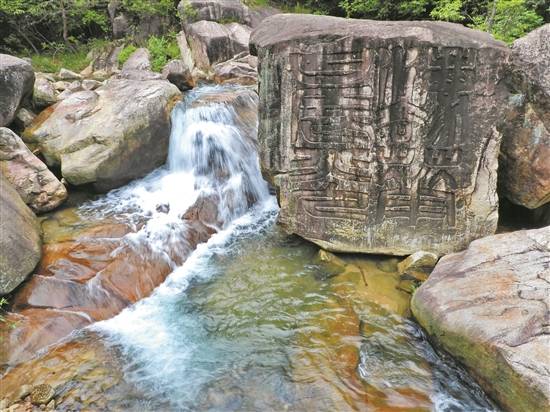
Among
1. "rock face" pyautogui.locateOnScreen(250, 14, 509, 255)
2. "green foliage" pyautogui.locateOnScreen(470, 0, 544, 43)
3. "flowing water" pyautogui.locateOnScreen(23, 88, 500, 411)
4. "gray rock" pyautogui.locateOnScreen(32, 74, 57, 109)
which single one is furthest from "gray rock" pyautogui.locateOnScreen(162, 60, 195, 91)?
"green foliage" pyautogui.locateOnScreen(470, 0, 544, 43)

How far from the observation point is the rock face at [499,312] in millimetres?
3236

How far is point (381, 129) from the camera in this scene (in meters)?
4.91

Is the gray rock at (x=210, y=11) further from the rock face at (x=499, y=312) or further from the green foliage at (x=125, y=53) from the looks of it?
the rock face at (x=499, y=312)

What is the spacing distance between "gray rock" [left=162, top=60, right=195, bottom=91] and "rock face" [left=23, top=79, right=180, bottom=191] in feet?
8.62

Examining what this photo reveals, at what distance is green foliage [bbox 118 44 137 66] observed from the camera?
13.0 meters

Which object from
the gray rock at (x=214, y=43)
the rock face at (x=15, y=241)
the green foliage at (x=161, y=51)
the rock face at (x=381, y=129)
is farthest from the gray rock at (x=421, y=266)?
the green foliage at (x=161, y=51)

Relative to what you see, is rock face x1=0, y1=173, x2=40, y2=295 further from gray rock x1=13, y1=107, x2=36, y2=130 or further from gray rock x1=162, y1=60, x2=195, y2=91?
gray rock x1=162, y1=60, x2=195, y2=91

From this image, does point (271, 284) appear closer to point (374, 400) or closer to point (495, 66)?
point (374, 400)

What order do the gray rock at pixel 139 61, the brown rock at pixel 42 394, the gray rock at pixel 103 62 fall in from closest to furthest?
the brown rock at pixel 42 394, the gray rock at pixel 139 61, the gray rock at pixel 103 62

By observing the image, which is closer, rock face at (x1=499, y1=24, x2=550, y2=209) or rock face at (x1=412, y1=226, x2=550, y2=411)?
rock face at (x1=412, y1=226, x2=550, y2=411)

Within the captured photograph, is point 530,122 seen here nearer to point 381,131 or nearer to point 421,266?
point 381,131

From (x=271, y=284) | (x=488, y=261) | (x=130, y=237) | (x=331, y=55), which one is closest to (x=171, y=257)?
(x=130, y=237)

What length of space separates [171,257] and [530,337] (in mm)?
4144

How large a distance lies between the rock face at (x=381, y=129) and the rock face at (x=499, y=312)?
0.72 metres
